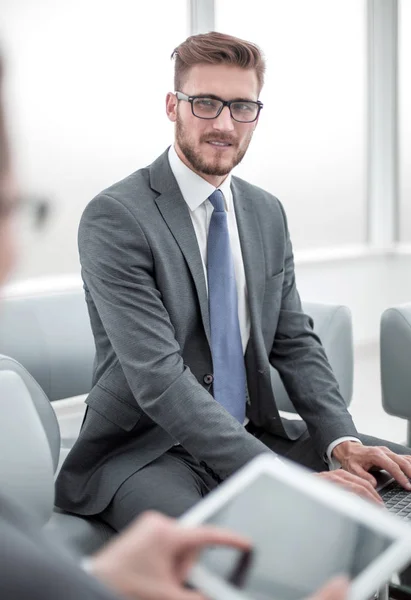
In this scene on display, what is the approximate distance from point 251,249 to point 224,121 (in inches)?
13.1

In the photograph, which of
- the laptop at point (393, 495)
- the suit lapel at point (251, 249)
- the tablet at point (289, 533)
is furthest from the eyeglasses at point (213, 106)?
the tablet at point (289, 533)

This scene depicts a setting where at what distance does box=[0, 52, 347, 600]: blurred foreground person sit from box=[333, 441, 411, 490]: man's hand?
3.22 ft

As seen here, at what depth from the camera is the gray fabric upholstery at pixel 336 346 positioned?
2.31 metres

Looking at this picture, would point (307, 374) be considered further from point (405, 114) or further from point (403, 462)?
point (405, 114)

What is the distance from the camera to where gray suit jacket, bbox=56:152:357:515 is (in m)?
1.63

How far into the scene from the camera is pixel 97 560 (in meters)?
0.71

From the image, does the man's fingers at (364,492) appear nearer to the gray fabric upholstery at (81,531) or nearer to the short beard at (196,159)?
the gray fabric upholstery at (81,531)

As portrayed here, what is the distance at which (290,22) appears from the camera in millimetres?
4660

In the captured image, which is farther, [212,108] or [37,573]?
[212,108]

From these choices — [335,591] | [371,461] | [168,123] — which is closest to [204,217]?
[371,461]

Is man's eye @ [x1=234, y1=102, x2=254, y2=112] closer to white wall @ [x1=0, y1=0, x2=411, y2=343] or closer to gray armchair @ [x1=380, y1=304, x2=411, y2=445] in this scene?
gray armchair @ [x1=380, y1=304, x2=411, y2=445]

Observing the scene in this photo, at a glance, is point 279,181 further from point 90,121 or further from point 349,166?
point 90,121

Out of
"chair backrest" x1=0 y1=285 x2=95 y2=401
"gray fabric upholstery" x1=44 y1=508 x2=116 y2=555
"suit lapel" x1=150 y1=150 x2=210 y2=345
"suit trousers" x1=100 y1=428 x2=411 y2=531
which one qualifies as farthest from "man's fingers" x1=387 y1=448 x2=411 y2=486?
"chair backrest" x1=0 y1=285 x2=95 y2=401

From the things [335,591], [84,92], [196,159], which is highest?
[84,92]
